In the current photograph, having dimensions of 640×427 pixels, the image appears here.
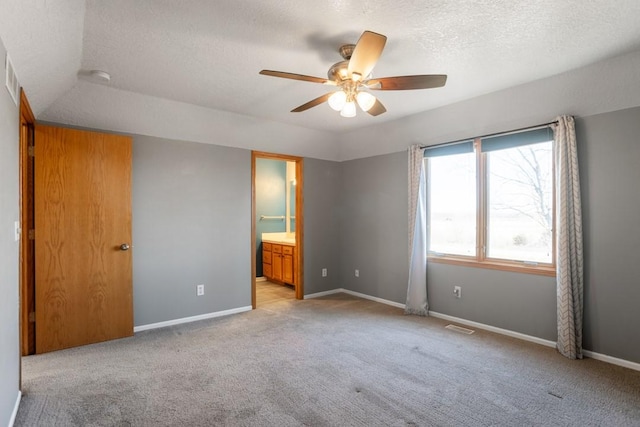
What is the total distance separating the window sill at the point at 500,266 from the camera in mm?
3224

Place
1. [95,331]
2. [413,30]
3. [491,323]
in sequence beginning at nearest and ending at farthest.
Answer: [413,30] → [95,331] → [491,323]

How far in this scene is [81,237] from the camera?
3.17 m

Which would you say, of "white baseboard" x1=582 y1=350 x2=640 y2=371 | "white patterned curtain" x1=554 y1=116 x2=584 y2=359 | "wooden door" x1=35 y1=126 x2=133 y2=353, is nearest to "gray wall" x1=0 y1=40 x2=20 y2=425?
"wooden door" x1=35 y1=126 x2=133 y2=353

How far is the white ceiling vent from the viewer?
1.87 m

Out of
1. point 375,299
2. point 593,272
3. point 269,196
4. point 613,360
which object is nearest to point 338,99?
point 593,272

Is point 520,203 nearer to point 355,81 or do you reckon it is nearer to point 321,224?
point 355,81

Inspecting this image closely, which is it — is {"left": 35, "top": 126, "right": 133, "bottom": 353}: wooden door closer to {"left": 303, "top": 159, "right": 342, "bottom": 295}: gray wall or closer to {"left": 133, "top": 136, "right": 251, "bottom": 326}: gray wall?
{"left": 133, "top": 136, "right": 251, "bottom": 326}: gray wall

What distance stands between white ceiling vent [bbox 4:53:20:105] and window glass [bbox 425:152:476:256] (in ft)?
12.9

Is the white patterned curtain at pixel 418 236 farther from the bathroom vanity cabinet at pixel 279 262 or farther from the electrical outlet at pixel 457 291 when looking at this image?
the bathroom vanity cabinet at pixel 279 262

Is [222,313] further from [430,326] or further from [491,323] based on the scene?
[491,323]

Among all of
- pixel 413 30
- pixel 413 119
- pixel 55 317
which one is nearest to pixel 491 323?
pixel 413 119

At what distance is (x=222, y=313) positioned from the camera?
4.18 metres

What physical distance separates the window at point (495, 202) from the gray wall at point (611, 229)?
0.31m

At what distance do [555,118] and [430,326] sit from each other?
2.42 metres
